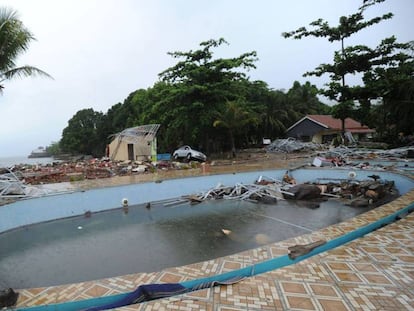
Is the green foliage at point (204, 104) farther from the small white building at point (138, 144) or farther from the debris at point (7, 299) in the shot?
the debris at point (7, 299)

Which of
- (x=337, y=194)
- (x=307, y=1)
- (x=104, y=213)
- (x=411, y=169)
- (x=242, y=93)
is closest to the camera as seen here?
(x=104, y=213)

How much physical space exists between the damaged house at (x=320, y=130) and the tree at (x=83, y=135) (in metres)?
31.1

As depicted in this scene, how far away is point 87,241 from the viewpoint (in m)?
6.20

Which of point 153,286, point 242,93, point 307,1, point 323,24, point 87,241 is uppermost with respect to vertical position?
point 323,24

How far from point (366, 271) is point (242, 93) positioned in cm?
2147

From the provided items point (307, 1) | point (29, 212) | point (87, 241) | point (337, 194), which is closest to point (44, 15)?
point (29, 212)

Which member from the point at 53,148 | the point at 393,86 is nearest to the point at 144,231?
the point at 393,86

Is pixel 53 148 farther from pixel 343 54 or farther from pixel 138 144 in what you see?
pixel 343 54

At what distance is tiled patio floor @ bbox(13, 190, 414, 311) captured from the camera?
2.53 metres

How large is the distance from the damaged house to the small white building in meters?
19.4

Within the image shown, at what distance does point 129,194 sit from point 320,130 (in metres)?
26.4

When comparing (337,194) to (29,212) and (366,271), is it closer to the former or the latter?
(366,271)

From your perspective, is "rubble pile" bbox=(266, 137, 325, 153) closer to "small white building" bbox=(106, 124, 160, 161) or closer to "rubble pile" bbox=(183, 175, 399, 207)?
"small white building" bbox=(106, 124, 160, 161)

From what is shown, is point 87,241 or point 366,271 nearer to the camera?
point 366,271
